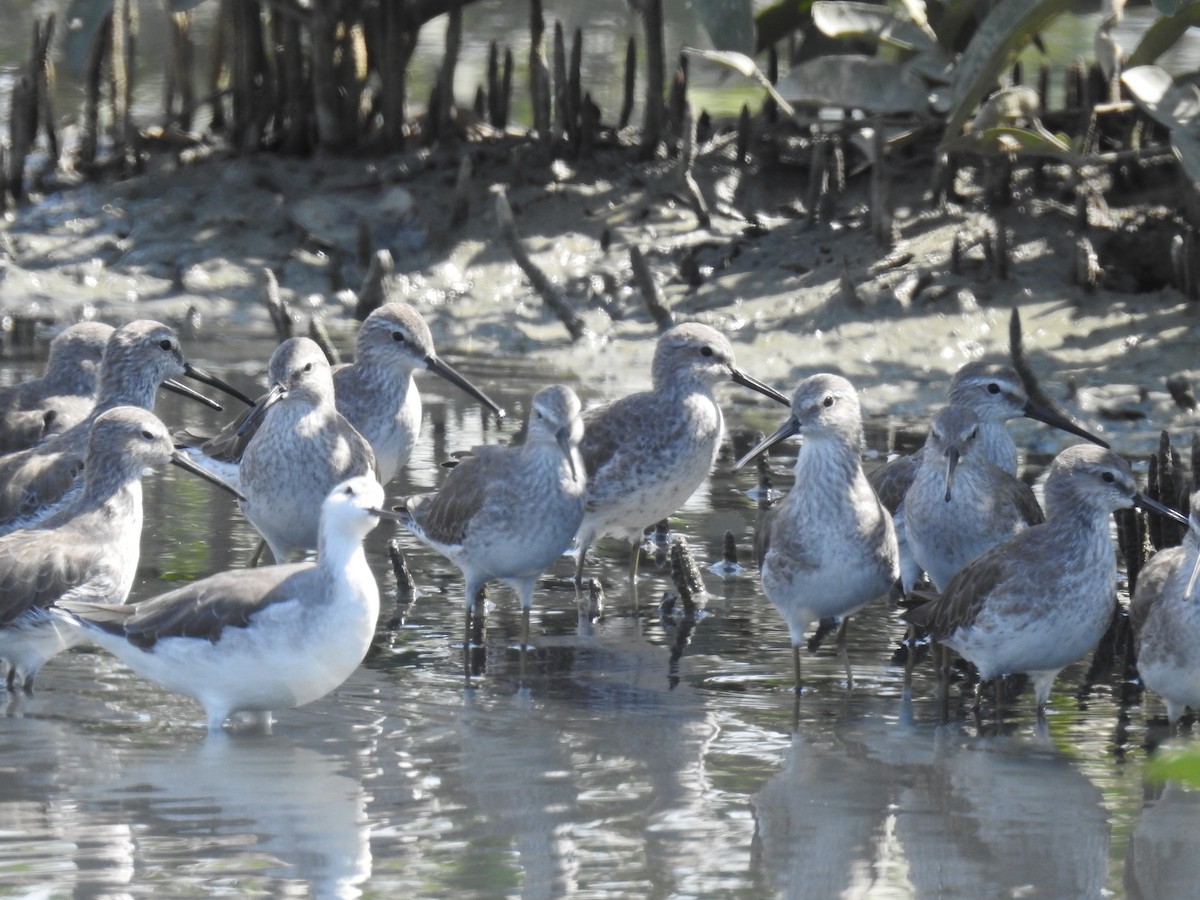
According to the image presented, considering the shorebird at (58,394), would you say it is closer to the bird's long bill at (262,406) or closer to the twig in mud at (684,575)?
the bird's long bill at (262,406)

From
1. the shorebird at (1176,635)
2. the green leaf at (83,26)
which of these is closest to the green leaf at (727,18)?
the green leaf at (83,26)

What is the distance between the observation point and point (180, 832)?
6.22 m

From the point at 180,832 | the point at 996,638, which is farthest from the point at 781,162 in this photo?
the point at 180,832

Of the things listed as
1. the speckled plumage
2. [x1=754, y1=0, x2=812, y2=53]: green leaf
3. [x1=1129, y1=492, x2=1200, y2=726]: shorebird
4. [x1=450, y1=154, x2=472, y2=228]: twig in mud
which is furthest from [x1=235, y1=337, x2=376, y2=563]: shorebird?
[x1=754, y1=0, x2=812, y2=53]: green leaf

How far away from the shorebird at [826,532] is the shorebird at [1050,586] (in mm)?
356

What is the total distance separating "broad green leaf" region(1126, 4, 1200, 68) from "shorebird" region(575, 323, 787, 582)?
13.1 feet

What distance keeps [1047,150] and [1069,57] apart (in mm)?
7497

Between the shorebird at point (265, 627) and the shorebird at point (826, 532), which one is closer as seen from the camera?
the shorebird at point (265, 627)

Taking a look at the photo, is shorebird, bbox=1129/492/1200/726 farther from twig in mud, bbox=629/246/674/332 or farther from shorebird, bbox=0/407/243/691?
twig in mud, bbox=629/246/674/332

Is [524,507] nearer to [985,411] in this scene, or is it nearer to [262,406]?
Answer: [262,406]

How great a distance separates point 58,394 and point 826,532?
4.59 m

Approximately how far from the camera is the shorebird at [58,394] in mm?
10086

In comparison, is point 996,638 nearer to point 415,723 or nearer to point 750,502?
point 415,723

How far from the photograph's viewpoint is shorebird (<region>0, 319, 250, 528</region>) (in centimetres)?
895
